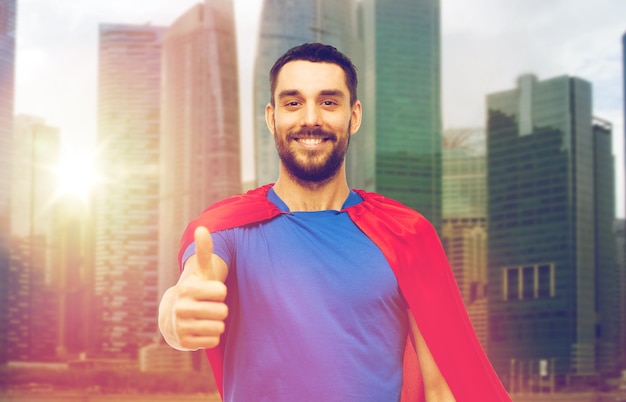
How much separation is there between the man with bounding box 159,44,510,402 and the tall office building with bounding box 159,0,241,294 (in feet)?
482

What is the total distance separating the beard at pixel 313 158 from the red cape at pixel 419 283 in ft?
0.63

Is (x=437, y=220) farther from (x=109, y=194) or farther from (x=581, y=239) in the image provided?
(x=109, y=194)

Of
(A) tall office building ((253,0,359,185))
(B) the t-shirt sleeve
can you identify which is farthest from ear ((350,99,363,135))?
(A) tall office building ((253,0,359,185))

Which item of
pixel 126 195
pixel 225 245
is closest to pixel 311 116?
pixel 225 245

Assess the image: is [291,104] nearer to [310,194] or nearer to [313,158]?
[313,158]

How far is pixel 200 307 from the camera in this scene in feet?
9.77

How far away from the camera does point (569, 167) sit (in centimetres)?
16962

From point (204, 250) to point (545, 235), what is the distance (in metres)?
171

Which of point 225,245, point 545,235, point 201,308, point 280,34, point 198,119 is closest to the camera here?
point 201,308

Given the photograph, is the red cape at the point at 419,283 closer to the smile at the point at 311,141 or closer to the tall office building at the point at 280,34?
the smile at the point at 311,141

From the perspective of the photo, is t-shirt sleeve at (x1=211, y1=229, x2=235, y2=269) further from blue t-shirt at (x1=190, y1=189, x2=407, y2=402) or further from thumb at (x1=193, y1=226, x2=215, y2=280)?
thumb at (x1=193, y1=226, x2=215, y2=280)

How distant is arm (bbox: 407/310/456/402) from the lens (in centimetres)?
410

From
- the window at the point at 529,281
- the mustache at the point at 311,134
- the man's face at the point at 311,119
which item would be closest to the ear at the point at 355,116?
the man's face at the point at 311,119

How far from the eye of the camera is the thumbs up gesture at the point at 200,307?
2977 mm
